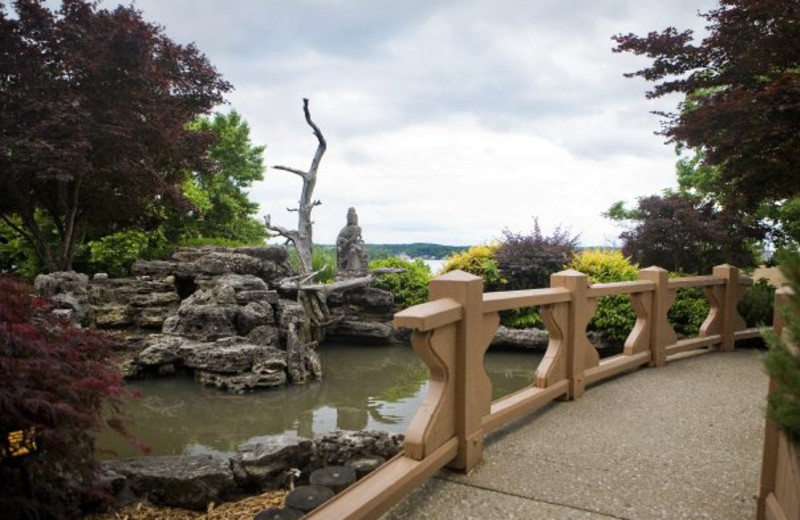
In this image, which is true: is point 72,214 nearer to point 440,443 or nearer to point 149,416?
point 149,416

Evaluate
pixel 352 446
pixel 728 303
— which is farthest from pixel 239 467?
pixel 728 303

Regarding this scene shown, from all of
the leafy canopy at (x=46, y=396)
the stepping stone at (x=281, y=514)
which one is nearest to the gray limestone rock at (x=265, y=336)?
the leafy canopy at (x=46, y=396)

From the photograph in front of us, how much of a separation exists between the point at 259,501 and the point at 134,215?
10.5 metres

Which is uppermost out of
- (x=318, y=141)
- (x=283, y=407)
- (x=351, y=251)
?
(x=318, y=141)

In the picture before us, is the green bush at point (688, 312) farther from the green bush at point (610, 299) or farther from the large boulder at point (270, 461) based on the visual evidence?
the large boulder at point (270, 461)

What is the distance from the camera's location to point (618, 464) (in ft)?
9.92

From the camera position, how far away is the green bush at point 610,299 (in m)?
9.45

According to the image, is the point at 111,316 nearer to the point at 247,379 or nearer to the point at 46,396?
the point at 247,379

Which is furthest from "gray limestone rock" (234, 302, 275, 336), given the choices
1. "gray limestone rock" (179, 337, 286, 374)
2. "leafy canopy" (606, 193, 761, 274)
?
"leafy canopy" (606, 193, 761, 274)

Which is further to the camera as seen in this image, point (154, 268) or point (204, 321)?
point (154, 268)

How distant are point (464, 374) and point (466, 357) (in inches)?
3.7

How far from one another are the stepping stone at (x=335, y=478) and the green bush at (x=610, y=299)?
6.93 metres

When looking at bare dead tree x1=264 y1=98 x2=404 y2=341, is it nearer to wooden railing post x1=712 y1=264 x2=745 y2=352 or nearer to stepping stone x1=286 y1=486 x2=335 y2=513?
wooden railing post x1=712 y1=264 x2=745 y2=352

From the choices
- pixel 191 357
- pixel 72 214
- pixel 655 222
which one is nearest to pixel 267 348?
pixel 191 357
